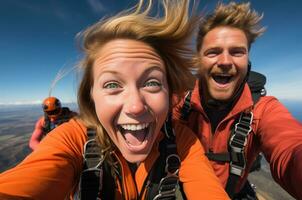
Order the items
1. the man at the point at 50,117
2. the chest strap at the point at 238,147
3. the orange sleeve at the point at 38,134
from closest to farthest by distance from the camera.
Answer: the chest strap at the point at 238,147, the man at the point at 50,117, the orange sleeve at the point at 38,134

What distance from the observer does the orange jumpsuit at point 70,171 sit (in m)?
1.35

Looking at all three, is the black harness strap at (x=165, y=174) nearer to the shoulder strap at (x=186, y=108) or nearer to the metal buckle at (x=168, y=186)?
the metal buckle at (x=168, y=186)

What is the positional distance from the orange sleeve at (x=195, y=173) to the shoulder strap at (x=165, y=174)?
9cm

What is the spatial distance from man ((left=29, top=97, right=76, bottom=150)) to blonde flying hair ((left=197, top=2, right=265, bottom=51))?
207 inches

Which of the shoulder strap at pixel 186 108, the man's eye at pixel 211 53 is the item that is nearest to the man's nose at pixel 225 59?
the man's eye at pixel 211 53

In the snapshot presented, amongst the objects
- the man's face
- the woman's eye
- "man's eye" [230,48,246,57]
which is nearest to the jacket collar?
the man's face

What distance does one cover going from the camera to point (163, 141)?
205 cm

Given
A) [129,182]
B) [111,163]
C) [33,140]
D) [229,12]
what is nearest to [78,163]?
[111,163]

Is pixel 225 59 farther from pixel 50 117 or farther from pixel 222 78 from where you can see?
pixel 50 117

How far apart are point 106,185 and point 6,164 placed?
8250cm

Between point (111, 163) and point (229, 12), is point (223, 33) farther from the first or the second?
point (111, 163)

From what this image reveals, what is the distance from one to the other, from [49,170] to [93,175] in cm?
40

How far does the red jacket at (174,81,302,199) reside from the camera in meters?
1.62

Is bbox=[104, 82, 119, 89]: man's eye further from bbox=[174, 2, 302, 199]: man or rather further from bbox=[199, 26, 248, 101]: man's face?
bbox=[199, 26, 248, 101]: man's face
